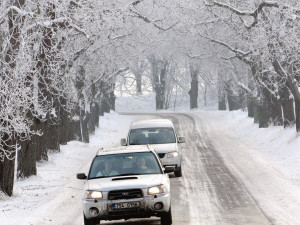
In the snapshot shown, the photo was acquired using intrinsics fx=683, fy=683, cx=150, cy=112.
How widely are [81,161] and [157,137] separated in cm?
795

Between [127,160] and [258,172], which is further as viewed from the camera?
[258,172]

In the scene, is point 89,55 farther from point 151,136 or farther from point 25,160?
point 151,136

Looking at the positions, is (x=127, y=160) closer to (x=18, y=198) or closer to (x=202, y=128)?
(x=18, y=198)

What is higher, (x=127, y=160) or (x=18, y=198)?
(x=127, y=160)

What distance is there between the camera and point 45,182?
22.1m

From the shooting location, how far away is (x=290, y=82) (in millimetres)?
28891

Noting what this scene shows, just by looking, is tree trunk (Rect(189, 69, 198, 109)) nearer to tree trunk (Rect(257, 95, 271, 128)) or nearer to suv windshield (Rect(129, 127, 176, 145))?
tree trunk (Rect(257, 95, 271, 128))

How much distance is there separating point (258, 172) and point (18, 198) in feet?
26.6

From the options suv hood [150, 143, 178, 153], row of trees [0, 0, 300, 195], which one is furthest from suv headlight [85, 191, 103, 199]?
suv hood [150, 143, 178, 153]

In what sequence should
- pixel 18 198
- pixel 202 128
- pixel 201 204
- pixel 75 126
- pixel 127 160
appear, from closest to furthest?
pixel 127 160
pixel 201 204
pixel 18 198
pixel 75 126
pixel 202 128

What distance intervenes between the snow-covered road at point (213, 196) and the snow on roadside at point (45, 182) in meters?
0.03

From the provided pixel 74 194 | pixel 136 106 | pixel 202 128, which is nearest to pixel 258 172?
pixel 74 194

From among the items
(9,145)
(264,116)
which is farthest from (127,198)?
(264,116)

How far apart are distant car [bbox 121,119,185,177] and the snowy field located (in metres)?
2.63
